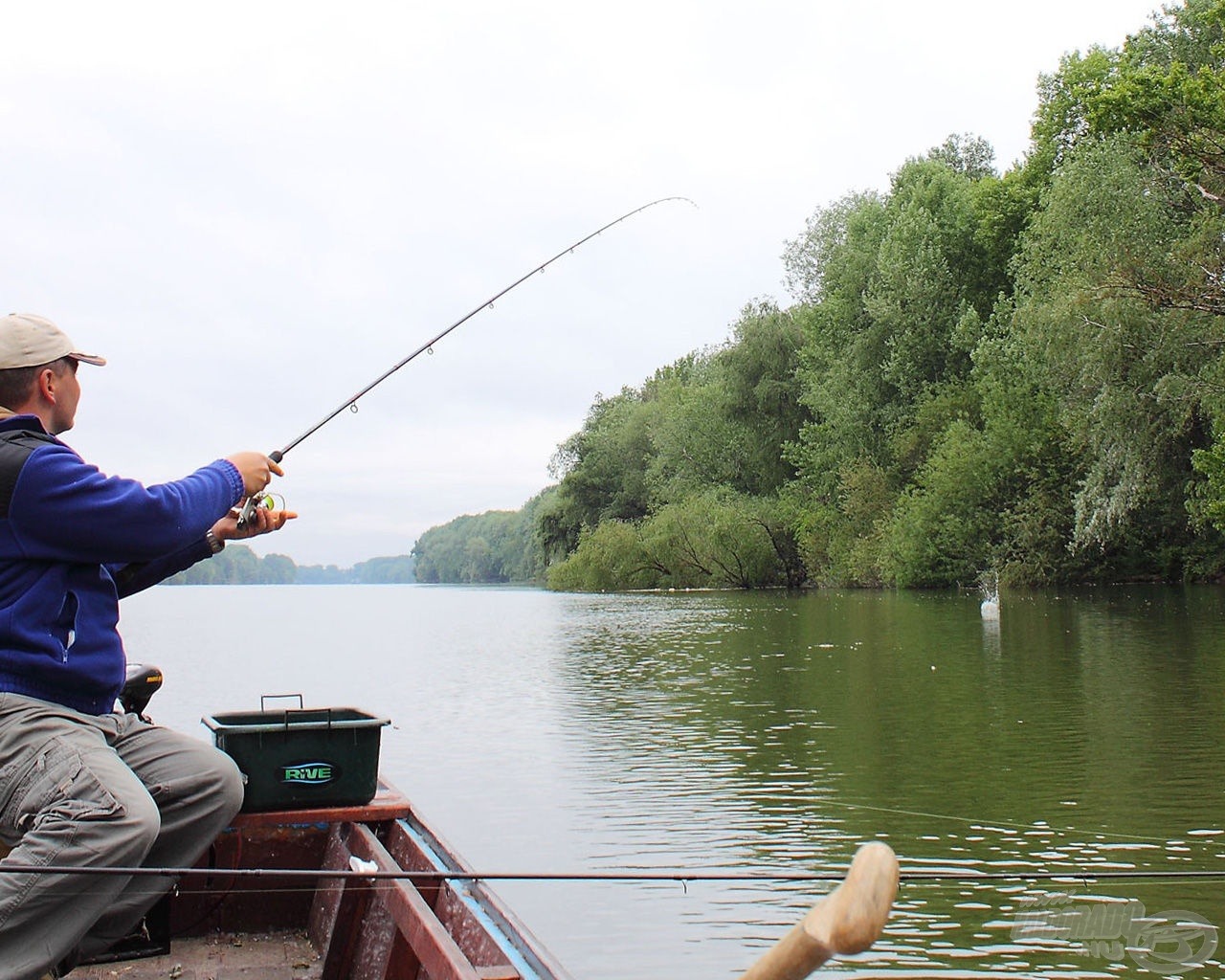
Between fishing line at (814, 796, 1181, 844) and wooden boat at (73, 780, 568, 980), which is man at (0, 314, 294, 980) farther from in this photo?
fishing line at (814, 796, 1181, 844)

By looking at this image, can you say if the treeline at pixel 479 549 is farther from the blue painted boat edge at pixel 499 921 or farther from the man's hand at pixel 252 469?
the man's hand at pixel 252 469

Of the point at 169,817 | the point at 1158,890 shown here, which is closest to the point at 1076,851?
the point at 1158,890

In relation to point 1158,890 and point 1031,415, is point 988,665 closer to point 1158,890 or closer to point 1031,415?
point 1158,890

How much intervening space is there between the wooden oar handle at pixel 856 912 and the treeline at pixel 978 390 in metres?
21.0

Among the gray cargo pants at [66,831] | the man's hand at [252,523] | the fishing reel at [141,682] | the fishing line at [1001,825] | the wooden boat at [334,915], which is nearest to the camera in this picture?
the gray cargo pants at [66,831]

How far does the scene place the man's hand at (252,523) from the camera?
12.7 feet

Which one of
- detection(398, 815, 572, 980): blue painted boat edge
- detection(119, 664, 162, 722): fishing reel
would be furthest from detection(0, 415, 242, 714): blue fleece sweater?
detection(119, 664, 162, 722): fishing reel

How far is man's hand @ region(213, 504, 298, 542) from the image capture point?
3.87 meters

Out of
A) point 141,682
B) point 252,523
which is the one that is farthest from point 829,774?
point 252,523

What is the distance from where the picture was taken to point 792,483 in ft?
141

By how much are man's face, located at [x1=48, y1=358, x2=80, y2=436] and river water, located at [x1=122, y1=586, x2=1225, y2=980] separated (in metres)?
2.48

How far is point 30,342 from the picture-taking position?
3.24 m

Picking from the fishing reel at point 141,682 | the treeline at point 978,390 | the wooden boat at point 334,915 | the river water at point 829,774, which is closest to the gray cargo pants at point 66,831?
the wooden boat at point 334,915

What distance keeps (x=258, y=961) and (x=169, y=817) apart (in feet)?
2.94
